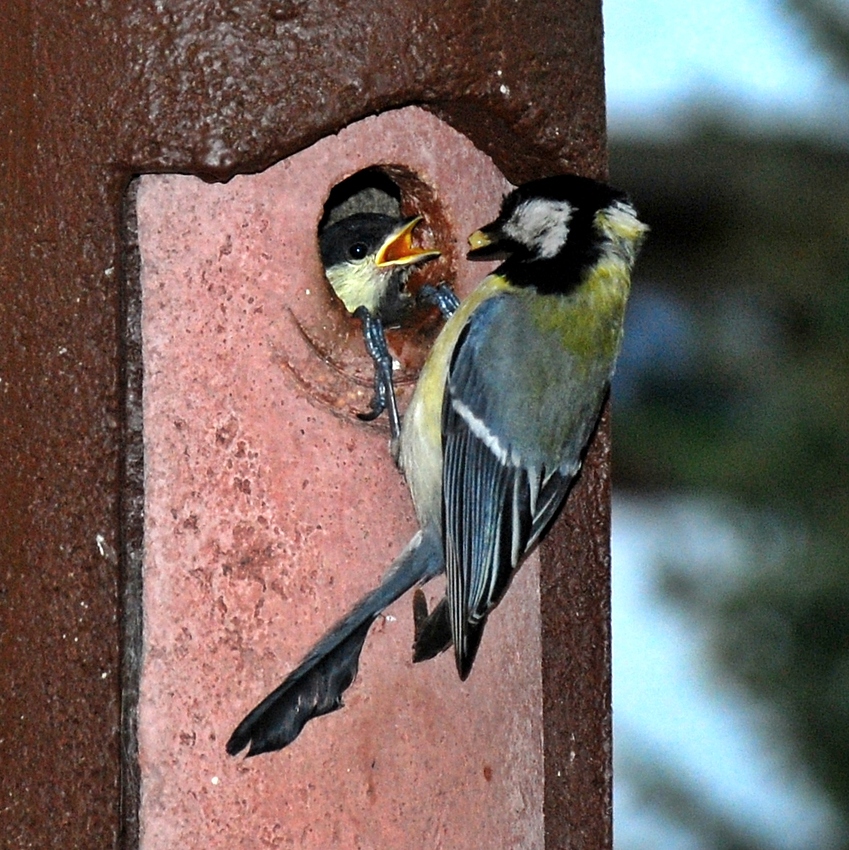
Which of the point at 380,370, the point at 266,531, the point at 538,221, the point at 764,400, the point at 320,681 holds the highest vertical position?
the point at 538,221

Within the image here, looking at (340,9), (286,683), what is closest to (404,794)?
(286,683)

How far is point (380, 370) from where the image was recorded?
2.22m

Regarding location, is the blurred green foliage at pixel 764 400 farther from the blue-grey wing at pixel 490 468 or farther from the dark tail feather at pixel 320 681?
the dark tail feather at pixel 320 681

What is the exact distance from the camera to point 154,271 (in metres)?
2.03

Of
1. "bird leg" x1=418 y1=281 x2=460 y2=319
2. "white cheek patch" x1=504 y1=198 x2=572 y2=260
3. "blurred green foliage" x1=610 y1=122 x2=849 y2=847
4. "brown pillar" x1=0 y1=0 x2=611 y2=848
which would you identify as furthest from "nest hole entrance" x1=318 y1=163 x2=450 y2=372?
"blurred green foliage" x1=610 y1=122 x2=849 y2=847

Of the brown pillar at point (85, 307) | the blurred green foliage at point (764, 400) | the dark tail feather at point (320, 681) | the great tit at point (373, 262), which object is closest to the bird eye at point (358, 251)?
the great tit at point (373, 262)

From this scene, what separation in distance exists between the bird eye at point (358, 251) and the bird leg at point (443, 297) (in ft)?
0.40

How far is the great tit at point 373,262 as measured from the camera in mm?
2350

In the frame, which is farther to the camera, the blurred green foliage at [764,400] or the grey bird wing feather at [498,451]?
the blurred green foliage at [764,400]

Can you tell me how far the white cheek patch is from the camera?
2.26 m

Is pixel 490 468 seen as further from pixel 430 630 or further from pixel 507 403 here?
pixel 430 630

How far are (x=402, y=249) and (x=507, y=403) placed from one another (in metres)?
0.30

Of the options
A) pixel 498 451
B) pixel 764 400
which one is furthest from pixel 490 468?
pixel 764 400

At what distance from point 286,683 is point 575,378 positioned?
2.10ft
